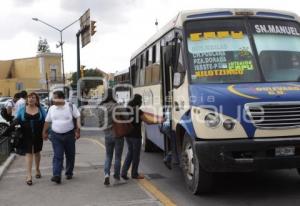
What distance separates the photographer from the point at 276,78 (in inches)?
298

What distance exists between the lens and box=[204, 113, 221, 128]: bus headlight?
6879 millimetres

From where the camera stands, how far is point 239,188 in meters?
8.05

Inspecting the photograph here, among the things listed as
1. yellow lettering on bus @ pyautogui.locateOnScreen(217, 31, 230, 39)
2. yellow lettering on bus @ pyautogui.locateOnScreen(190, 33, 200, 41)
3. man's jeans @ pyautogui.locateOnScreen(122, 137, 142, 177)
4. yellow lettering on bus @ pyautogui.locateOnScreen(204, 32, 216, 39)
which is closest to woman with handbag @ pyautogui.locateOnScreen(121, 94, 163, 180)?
man's jeans @ pyautogui.locateOnScreen(122, 137, 142, 177)

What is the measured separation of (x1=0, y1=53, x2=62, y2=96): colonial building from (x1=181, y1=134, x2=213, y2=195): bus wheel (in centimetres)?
7226

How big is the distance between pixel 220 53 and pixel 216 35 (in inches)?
13.0

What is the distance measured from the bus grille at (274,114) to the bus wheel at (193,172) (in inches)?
39.9

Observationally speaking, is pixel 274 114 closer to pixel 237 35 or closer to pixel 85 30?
pixel 237 35

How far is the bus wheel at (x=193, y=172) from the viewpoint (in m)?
7.32

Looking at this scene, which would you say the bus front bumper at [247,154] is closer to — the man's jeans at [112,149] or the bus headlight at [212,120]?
the bus headlight at [212,120]

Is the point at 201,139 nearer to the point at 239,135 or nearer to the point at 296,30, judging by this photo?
the point at 239,135

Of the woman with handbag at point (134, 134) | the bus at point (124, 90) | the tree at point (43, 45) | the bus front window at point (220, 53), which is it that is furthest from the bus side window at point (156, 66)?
the tree at point (43, 45)

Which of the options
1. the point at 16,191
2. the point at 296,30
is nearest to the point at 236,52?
the point at 296,30

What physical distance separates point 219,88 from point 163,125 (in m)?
2.13

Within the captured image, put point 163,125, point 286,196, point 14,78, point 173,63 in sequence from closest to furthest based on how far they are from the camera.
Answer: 1. point 286,196
2. point 173,63
3. point 163,125
4. point 14,78
